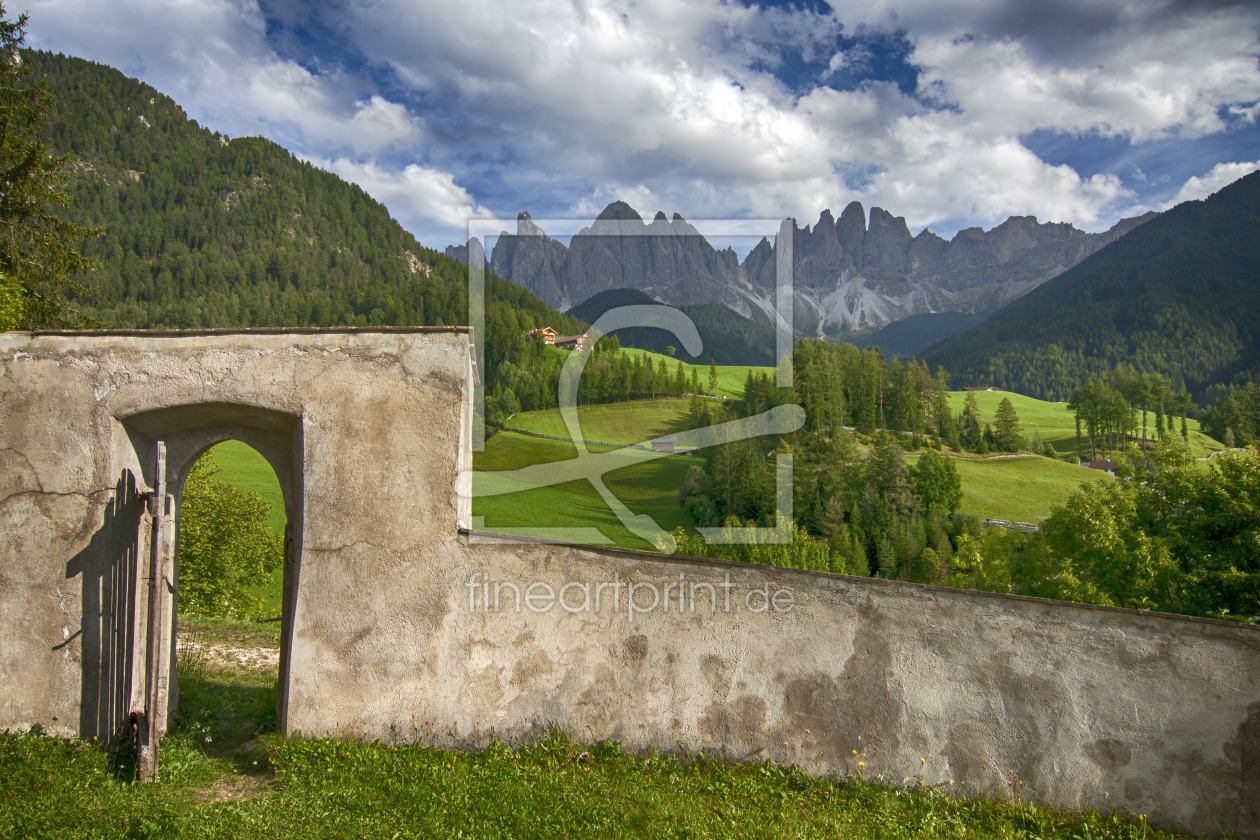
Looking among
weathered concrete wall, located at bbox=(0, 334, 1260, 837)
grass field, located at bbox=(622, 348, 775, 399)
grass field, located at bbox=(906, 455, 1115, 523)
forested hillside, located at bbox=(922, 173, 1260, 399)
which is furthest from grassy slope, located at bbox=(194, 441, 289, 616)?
forested hillside, located at bbox=(922, 173, 1260, 399)

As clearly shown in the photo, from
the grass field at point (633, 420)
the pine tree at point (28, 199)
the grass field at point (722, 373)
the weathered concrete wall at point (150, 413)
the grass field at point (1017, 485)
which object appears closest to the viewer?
the weathered concrete wall at point (150, 413)

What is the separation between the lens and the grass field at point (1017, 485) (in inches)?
2363

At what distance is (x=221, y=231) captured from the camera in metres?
137

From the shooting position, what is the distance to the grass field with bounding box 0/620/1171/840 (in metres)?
4.61

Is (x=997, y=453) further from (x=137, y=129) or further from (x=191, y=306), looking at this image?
(x=137, y=129)

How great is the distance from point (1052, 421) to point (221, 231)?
162402 millimetres

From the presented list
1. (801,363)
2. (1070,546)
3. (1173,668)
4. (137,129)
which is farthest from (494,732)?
(137,129)

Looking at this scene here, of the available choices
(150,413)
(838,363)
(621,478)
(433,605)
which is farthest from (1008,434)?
(150,413)

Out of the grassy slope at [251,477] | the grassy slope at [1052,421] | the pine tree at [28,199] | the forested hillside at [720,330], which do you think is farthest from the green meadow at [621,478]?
the forested hillside at [720,330]

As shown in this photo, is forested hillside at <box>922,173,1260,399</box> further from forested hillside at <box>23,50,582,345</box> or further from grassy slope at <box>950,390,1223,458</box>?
forested hillside at <box>23,50,582,345</box>

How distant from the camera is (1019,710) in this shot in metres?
5.24

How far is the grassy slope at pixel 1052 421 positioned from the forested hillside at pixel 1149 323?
4459cm

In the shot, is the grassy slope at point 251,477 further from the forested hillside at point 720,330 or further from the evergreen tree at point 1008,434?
the forested hillside at point 720,330

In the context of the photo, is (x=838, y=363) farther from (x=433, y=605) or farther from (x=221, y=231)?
(x=221, y=231)
